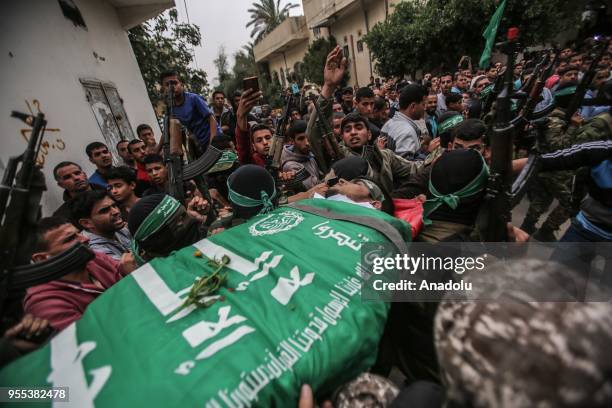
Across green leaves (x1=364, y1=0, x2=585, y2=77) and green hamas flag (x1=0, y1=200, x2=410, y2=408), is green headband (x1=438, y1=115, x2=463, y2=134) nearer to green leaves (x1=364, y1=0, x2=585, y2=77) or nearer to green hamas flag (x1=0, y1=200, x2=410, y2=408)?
green hamas flag (x1=0, y1=200, x2=410, y2=408)

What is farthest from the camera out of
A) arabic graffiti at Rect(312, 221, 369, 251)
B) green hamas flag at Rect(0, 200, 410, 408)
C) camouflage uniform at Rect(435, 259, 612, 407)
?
arabic graffiti at Rect(312, 221, 369, 251)

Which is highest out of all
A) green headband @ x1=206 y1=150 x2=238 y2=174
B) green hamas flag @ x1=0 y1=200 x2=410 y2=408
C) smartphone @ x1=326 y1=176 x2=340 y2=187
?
green headband @ x1=206 y1=150 x2=238 y2=174

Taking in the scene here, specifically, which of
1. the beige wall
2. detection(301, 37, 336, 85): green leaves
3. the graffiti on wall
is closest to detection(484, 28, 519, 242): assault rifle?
the graffiti on wall

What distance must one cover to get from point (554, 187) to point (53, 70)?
712cm

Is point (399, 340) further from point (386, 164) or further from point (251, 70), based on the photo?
point (251, 70)

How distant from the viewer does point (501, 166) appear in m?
1.78

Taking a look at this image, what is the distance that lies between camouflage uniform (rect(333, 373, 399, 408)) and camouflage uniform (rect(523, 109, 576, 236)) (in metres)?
3.08

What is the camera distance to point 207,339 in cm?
101

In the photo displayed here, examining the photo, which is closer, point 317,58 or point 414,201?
point 414,201

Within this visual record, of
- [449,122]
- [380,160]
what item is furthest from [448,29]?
[380,160]

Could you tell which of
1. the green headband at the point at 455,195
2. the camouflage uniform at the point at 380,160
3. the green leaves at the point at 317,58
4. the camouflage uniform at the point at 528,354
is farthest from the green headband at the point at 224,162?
the green leaves at the point at 317,58

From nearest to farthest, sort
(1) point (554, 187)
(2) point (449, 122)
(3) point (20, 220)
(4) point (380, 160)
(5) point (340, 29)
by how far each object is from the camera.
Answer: (3) point (20, 220) → (4) point (380, 160) → (1) point (554, 187) → (2) point (449, 122) → (5) point (340, 29)

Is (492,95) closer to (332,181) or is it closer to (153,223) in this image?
(332,181)

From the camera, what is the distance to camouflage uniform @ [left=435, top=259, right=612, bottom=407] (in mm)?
520
